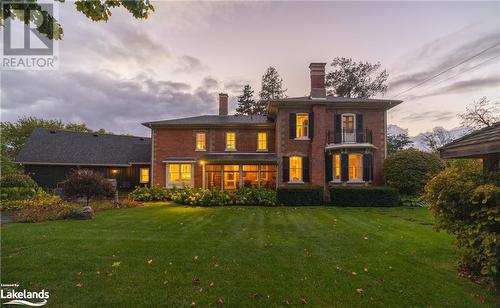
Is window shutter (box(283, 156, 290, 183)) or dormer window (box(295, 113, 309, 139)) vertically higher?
dormer window (box(295, 113, 309, 139))

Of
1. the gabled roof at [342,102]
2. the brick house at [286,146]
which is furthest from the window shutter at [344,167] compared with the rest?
the gabled roof at [342,102]

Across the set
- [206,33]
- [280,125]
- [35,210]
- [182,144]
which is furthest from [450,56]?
[35,210]

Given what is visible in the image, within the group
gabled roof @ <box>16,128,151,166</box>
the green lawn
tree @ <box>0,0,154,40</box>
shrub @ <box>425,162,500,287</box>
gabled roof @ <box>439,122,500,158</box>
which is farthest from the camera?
gabled roof @ <box>16,128,151,166</box>

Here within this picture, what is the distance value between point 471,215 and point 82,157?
2754 centimetres

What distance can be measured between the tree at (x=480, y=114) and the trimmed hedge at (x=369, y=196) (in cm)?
2080

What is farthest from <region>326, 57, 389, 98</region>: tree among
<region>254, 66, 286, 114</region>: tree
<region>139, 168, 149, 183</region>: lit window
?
<region>139, 168, 149, 183</region>: lit window

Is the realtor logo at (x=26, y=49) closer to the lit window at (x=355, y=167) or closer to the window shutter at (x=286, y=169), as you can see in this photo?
the window shutter at (x=286, y=169)

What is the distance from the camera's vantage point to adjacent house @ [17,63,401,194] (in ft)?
59.6

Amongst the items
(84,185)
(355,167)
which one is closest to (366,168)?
A: (355,167)

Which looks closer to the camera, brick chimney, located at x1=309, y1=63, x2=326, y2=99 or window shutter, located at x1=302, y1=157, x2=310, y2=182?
window shutter, located at x1=302, y1=157, x2=310, y2=182

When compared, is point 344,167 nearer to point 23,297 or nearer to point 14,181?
point 23,297

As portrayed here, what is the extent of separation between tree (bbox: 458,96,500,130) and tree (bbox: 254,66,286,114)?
77.1 feet

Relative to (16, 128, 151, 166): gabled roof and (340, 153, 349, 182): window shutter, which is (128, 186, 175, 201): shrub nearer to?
(16, 128, 151, 166): gabled roof

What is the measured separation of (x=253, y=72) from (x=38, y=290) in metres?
40.2
